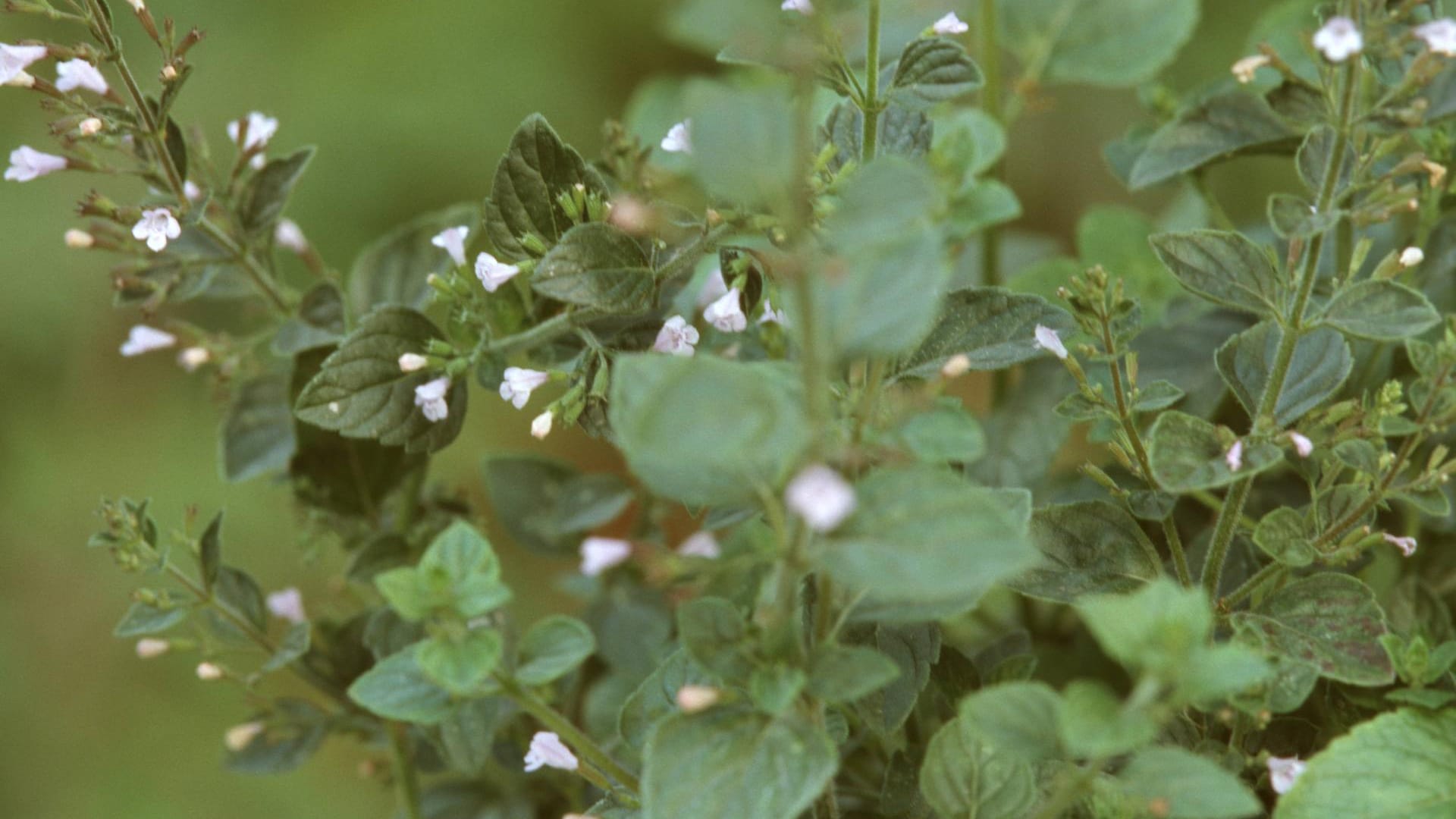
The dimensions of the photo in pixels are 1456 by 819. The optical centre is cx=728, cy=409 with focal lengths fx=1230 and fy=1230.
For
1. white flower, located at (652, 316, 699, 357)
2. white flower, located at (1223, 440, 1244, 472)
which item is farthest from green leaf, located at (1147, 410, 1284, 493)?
A: white flower, located at (652, 316, 699, 357)

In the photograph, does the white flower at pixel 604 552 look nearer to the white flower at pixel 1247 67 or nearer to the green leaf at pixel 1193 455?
the green leaf at pixel 1193 455

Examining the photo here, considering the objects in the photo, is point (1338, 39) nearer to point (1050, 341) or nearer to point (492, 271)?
point (1050, 341)

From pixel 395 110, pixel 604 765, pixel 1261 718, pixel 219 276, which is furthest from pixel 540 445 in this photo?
pixel 1261 718

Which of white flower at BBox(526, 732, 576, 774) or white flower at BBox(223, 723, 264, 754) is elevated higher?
white flower at BBox(526, 732, 576, 774)

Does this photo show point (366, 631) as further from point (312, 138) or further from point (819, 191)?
point (312, 138)

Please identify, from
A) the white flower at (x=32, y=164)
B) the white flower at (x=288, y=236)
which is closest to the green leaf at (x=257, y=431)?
the white flower at (x=288, y=236)

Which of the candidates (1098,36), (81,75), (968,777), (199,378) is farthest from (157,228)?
(199,378)

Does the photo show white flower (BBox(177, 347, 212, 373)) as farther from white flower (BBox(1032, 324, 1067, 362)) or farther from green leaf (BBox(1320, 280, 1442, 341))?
green leaf (BBox(1320, 280, 1442, 341))
